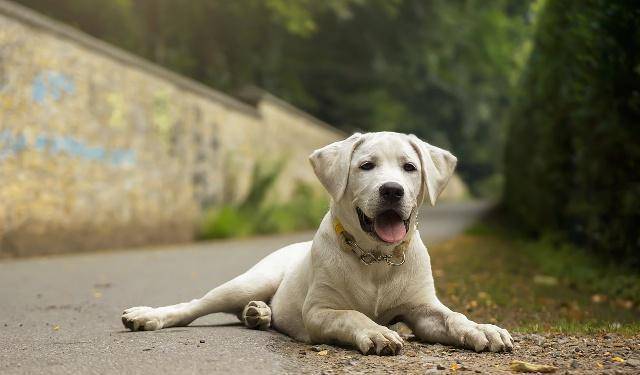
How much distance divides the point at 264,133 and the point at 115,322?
1330 cm

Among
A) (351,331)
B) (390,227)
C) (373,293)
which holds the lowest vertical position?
(351,331)

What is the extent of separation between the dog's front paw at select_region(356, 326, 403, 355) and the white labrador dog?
0.01 meters

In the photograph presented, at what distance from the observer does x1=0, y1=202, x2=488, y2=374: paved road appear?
333 centimetres

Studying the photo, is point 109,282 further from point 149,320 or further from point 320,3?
point 320,3

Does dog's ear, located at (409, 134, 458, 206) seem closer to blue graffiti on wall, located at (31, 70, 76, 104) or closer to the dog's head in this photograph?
the dog's head

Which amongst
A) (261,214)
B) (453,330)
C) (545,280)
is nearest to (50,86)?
(261,214)

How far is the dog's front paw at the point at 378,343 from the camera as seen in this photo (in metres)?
3.46

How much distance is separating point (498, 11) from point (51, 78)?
19515 millimetres

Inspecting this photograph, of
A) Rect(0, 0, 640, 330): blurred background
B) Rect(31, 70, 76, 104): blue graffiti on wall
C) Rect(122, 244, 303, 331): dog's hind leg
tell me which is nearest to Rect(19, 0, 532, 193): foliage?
Rect(0, 0, 640, 330): blurred background

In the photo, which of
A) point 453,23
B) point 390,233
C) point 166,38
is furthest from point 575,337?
point 453,23

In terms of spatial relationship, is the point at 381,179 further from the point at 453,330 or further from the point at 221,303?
the point at 221,303

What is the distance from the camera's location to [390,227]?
3816mm

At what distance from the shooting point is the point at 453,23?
25.0 m

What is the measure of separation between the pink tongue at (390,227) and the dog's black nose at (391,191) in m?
0.16
